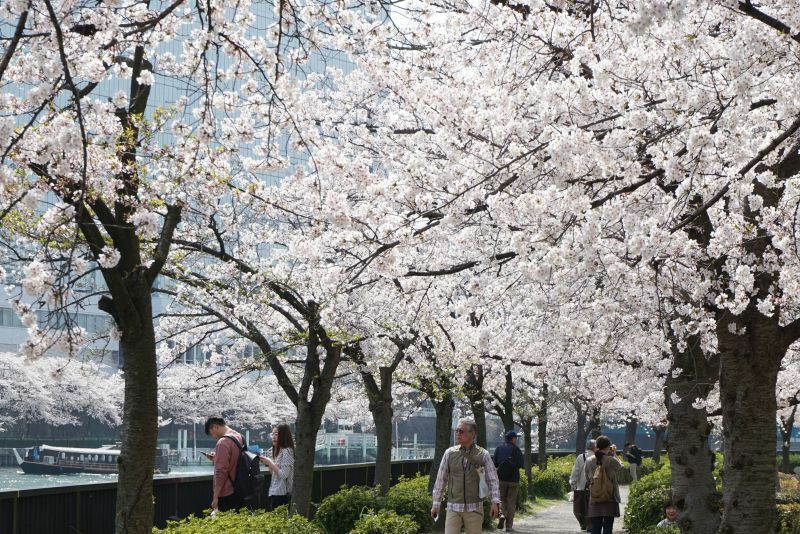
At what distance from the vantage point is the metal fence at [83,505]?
9.30 m

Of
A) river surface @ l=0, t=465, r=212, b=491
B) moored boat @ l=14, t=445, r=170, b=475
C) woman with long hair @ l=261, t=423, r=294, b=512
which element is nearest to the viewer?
woman with long hair @ l=261, t=423, r=294, b=512

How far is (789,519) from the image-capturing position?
1217 centimetres

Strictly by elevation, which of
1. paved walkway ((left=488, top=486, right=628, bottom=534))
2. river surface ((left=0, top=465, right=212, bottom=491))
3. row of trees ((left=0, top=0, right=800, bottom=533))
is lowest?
river surface ((left=0, top=465, right=212, bottom=491))

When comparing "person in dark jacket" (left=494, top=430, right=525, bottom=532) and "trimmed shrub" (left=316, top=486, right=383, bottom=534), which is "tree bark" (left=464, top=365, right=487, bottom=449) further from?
"trimmed shrub" (left=316, top=486, right=383, bottom=534)

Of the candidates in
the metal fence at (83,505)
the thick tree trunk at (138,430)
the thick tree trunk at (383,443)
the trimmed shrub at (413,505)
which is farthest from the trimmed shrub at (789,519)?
the thick tree trunk at (138,430)

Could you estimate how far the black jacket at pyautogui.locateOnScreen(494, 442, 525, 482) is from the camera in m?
A: 17.5

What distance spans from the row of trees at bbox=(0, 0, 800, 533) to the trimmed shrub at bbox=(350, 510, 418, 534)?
98cm

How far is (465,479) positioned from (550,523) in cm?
1121

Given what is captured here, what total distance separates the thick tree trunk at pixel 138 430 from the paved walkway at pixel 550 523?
12.2 m

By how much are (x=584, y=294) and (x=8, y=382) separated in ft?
138

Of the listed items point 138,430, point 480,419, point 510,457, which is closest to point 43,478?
point 480,419

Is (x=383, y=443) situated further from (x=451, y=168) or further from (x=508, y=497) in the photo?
(x=451, y=168)

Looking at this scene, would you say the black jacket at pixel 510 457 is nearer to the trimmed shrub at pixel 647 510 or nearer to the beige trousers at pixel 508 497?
the beige trousers at pixel 508 497

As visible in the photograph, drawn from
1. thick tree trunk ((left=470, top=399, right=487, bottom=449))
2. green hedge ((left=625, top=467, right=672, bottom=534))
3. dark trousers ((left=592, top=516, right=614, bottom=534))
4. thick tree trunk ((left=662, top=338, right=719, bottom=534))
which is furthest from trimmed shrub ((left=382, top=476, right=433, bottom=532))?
thick tree trunk ((left=470, top=399, right=487, bottom=449))
